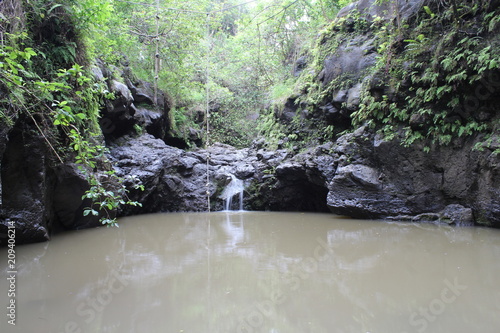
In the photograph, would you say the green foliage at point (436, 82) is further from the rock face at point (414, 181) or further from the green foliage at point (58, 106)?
the green foliage at point (58, 106)

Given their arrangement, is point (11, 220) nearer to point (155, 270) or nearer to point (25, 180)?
point (25, 180)

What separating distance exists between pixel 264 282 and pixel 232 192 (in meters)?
6.93

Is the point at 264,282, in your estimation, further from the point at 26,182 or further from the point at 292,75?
the point at 292,75

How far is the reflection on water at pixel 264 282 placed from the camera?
251cm

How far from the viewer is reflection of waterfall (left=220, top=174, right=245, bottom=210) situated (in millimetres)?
10172

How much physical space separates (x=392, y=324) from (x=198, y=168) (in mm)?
8797

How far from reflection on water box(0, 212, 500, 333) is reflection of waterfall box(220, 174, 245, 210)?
163 inches

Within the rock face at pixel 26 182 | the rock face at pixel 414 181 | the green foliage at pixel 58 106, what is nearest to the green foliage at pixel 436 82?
the rock face at pixel 414 181

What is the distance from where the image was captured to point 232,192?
10.3 m

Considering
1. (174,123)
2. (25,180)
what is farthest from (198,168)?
(25,180)

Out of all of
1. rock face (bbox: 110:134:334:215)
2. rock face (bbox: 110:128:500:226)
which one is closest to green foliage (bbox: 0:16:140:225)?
rock face (bbox: 110:128:500:226)

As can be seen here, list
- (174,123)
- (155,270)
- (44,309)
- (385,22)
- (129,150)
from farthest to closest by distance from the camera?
(174,123) < (129,150) < (385,22) < (155,270) < (44,309)

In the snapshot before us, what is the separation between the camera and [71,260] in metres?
4.35

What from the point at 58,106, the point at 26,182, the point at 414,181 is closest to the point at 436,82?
the point at 414,181
